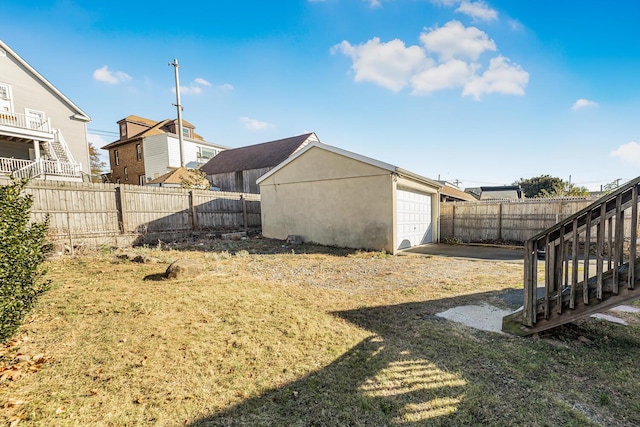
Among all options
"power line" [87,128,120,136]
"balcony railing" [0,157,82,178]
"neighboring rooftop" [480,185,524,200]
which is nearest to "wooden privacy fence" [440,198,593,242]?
"neighboring rooftop" [480,185,524,200]

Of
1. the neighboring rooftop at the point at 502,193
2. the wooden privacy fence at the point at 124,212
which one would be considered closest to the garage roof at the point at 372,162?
the wooden privacy fence at the point at 124,212

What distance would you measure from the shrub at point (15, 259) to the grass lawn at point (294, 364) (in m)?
0.43

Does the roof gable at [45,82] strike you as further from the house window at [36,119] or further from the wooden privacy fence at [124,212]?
the wooden privacy fence at [124,212]

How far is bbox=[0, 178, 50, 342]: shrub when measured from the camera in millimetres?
2609

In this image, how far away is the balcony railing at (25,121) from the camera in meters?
13.5

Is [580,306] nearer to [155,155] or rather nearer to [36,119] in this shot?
[36,119]

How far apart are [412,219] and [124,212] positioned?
1105 centimetres

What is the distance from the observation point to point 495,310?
4164 mm

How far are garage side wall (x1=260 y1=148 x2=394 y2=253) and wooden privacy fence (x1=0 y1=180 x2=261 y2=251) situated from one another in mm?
2814

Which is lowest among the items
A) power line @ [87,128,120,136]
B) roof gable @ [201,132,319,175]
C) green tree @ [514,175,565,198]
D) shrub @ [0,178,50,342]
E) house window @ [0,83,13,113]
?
shrub @ [0,178,50,342]

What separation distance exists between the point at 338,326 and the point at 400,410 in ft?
5.10

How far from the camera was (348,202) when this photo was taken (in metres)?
10.3

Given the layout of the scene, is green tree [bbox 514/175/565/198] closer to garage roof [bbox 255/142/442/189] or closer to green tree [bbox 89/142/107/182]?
garage roof [bbox 255/142/442/189]

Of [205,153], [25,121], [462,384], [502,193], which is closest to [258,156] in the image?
[205,153]
